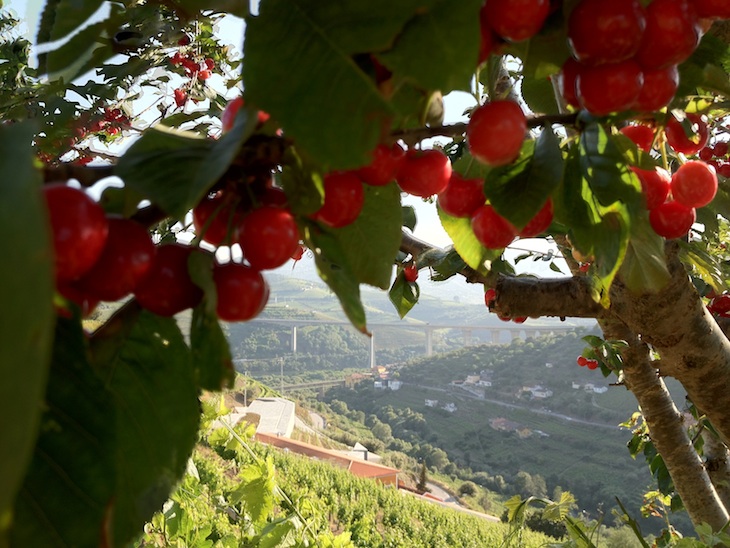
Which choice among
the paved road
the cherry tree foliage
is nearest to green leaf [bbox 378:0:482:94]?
the cherry tree foliage

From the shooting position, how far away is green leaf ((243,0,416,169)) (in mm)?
297

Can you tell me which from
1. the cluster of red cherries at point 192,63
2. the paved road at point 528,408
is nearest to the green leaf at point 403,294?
the cluster of red cherries at point 192,63

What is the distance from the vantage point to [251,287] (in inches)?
12.8

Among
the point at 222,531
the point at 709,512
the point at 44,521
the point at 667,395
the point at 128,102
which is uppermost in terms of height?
the point at 128,102

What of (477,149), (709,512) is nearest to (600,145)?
(477,149)

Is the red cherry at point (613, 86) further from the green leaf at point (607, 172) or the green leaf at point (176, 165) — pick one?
the green leaf at point (176, 165)

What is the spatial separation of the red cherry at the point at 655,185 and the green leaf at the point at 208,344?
1.45 feet

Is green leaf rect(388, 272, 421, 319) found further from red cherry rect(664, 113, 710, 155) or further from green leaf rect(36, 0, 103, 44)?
green leaf rect(36, 0, 103, 44)

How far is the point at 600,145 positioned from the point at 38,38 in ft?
1.41

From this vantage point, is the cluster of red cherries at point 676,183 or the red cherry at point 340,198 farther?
the cluster of red cherries at point 676,183

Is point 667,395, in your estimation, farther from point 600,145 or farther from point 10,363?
point 10,363

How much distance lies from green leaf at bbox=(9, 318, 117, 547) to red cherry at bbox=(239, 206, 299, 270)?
102 millimetres

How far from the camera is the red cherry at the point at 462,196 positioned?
56 centimetres

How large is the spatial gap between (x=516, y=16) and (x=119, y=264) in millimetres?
281
